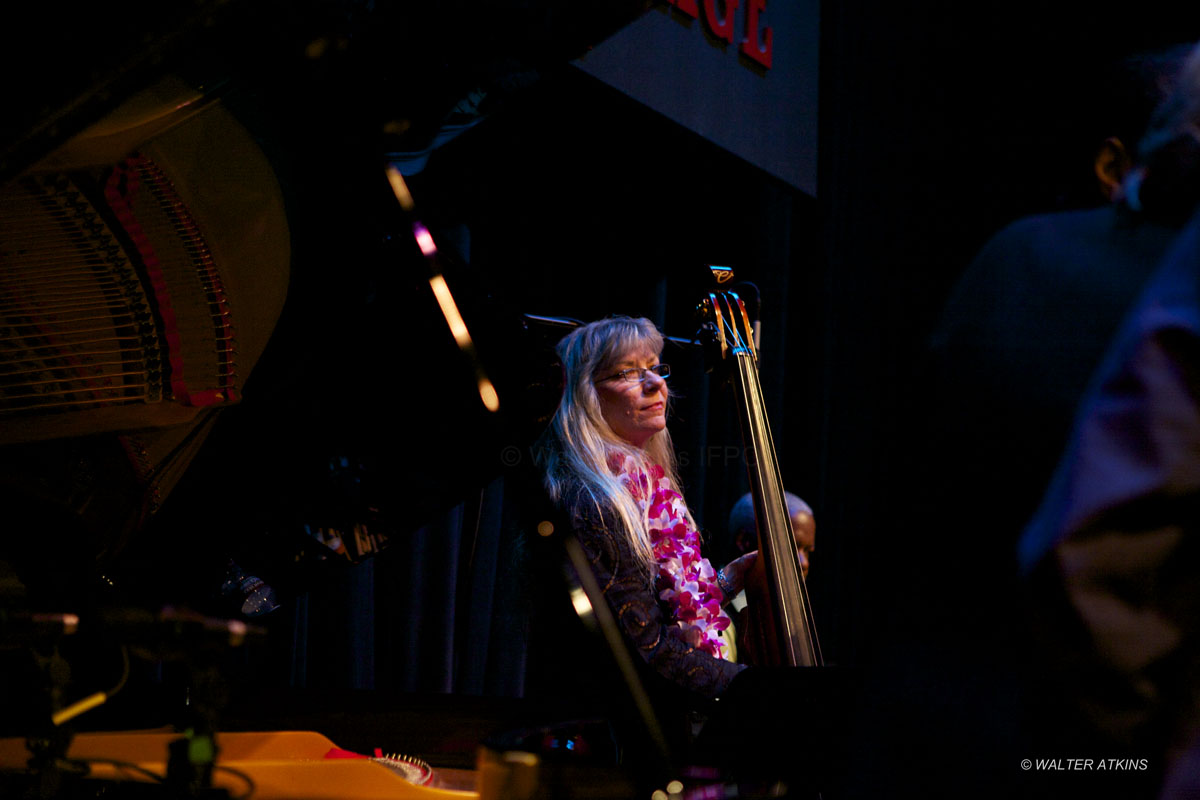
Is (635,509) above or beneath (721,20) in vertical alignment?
beneath

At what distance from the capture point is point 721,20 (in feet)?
13.1

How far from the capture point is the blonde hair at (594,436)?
7.53 feet

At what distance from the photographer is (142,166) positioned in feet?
5.86

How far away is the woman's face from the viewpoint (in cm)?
253

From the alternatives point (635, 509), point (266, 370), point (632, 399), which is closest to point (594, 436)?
point (632, 399)

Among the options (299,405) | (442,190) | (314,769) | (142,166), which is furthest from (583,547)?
(442,190)

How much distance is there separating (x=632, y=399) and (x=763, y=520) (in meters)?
0.48

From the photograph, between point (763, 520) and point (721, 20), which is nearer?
point (763, 520)

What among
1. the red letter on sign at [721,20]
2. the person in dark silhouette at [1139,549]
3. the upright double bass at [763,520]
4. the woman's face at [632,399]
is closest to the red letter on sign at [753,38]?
the red letter on sign at [721,20]

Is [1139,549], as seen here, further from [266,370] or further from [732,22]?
[732,22]

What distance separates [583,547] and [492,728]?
42cm

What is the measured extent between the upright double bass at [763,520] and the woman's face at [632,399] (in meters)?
0.16

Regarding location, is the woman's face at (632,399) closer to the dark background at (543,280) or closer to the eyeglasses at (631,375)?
the eyeglasses at (631,375)

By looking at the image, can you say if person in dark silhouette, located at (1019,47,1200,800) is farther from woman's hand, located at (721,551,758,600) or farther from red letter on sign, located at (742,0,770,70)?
red letter on sign, located at (742,0,770,70)
